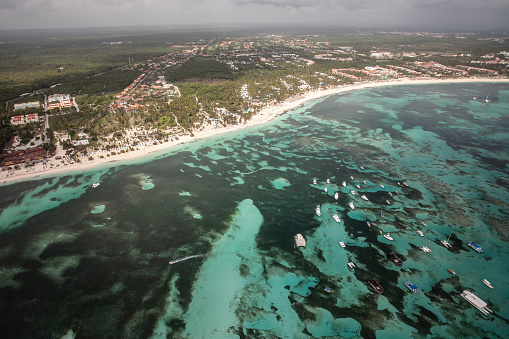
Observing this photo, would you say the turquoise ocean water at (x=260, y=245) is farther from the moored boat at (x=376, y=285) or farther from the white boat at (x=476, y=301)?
the white boat at (x=476, y=301)

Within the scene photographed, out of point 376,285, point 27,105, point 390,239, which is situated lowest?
point 376,285

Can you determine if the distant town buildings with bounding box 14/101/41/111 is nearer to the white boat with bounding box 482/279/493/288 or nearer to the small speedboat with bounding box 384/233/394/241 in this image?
the small speedboat with bounding box 384/233/394/241

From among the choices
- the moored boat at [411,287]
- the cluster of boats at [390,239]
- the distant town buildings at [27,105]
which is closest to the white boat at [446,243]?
the cluster of boats at [390,239]

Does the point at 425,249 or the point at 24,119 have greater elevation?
the point at 24,119

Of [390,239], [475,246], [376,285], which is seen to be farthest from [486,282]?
[376,285]

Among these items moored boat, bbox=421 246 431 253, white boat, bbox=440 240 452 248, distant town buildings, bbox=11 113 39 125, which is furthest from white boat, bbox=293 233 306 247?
distant town buildings, bbox=11 113 39 125

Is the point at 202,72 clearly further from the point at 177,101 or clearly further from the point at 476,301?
the point at 476,301
